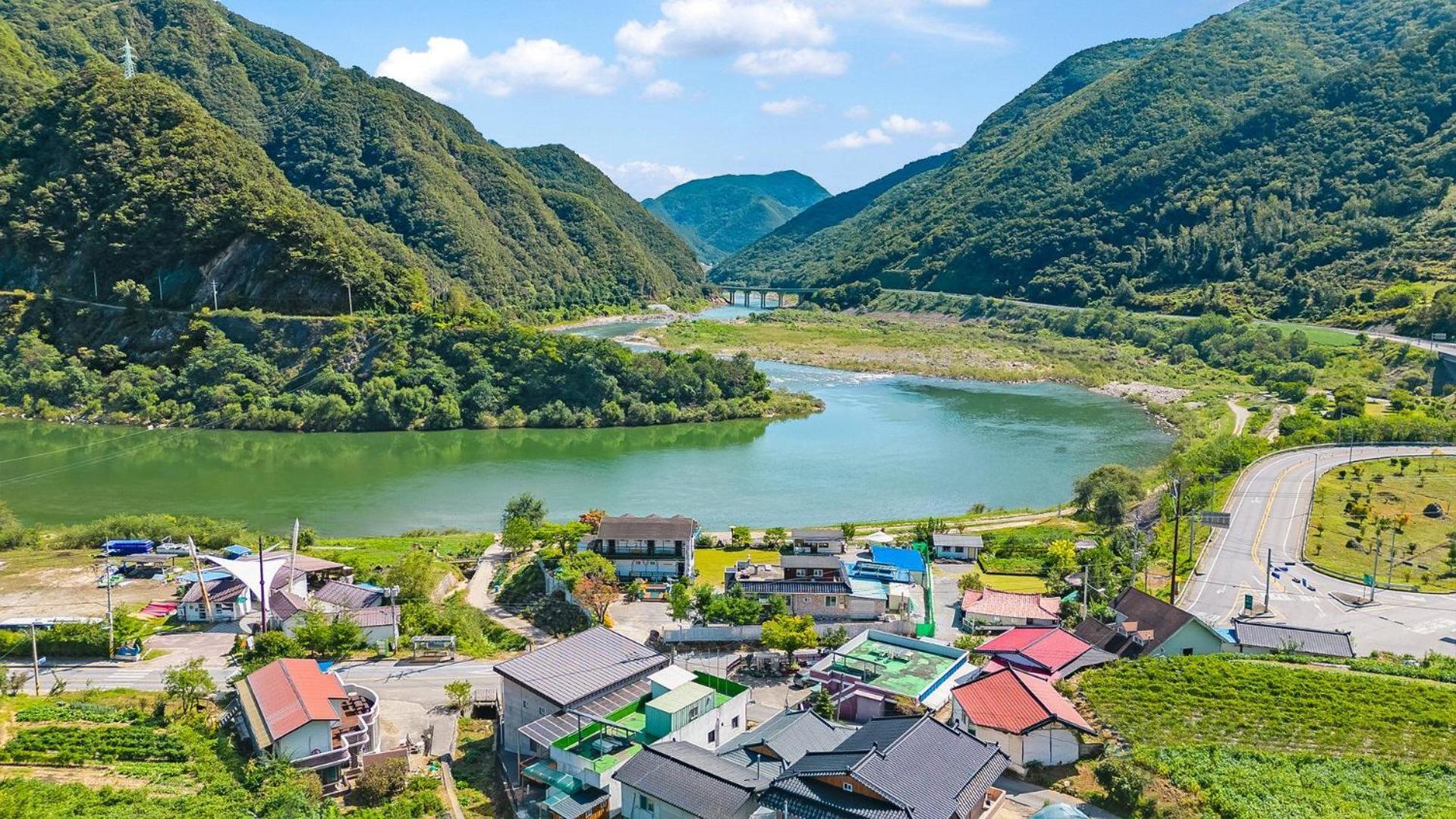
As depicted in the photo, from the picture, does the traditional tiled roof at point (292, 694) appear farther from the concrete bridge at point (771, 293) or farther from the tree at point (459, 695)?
the concrete bridge at point (771, 293)

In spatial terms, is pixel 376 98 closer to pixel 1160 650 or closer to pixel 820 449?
pixel 820 449

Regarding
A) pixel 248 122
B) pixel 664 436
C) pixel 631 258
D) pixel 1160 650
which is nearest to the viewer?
pixel 1160 650

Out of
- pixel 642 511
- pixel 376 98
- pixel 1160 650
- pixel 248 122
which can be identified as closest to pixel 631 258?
pixel 376 98

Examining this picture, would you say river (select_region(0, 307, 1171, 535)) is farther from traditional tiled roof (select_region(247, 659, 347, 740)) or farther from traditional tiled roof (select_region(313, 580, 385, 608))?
traditional tiled roof (select_region(247, 659, 347, 740))

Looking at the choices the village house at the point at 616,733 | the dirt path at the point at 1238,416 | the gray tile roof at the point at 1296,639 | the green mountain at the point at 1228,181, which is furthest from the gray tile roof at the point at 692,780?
the green mountain at the point at 1228,181

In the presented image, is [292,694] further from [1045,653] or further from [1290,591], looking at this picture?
[1290,591]

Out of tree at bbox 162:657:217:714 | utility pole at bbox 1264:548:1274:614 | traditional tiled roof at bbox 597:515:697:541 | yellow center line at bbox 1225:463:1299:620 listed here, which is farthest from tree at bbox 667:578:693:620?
utility pole at bbox 1264:548:1274:614
